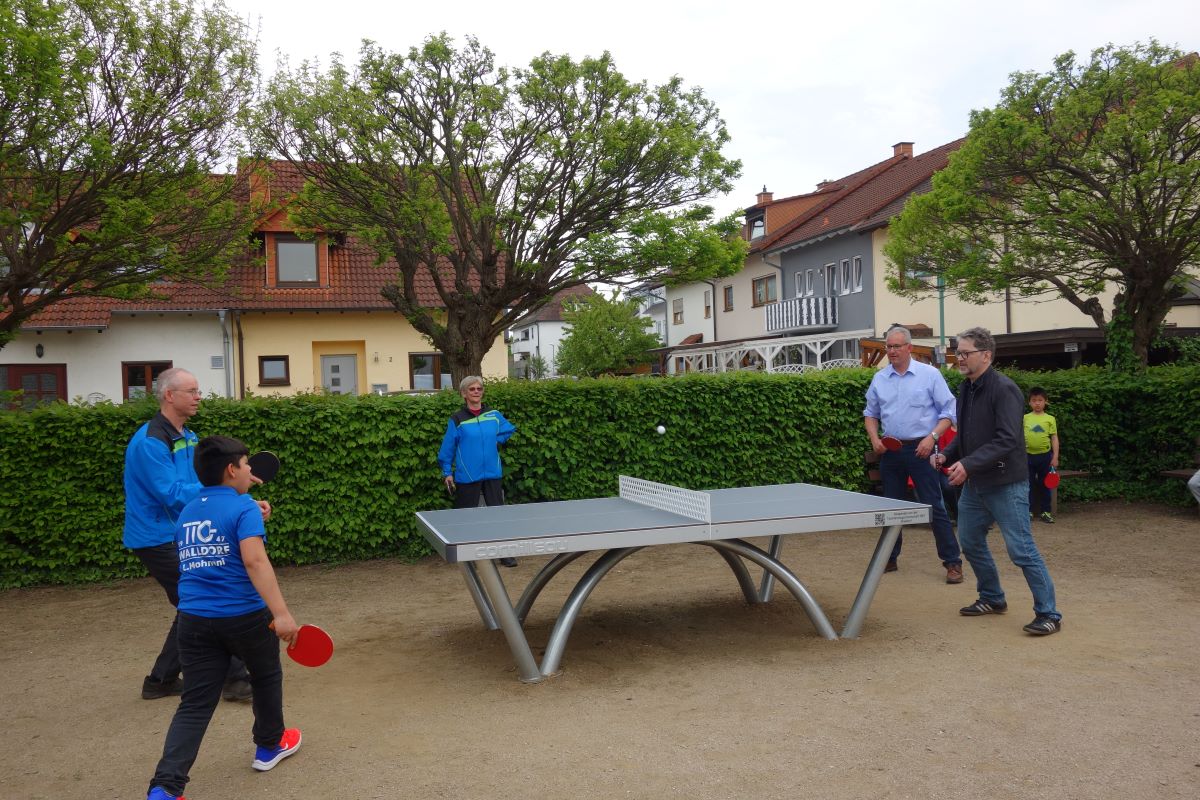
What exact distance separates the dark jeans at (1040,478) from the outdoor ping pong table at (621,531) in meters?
5.27

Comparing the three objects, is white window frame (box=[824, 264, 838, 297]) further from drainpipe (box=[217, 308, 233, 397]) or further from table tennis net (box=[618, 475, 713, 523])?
table tennis net (box=[618, 475, 713, 523])

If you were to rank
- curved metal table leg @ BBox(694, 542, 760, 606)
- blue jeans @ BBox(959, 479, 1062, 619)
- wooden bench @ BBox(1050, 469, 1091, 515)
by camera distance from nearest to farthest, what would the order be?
blue jeans @ BBox(959, 479, 1062, 619)
curved metal table leg @ BBox(694, 542, 760, 606)
wooden bench @ BBox(1050, 469, 1091, 515)

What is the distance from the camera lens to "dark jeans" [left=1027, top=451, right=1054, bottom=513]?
36.3ft

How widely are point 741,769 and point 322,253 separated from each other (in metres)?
25.0

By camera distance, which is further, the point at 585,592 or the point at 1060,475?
the point at 1060,475

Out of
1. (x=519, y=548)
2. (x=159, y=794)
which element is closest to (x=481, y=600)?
(x=519, y=548)

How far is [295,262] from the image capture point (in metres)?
26.9

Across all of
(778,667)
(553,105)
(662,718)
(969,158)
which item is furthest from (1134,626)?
(553,105)

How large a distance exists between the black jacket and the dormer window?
23.3 meters

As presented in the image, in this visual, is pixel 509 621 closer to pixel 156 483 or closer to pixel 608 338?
pixel 156 483

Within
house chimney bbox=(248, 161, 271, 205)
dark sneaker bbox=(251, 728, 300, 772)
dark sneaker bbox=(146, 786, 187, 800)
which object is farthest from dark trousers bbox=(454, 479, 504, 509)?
house chimney bbox=(248, 161, 271, 205)

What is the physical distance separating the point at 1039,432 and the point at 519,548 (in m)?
8.22

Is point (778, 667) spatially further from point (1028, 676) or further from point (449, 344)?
point (449, 344)

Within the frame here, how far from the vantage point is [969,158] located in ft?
49.8
